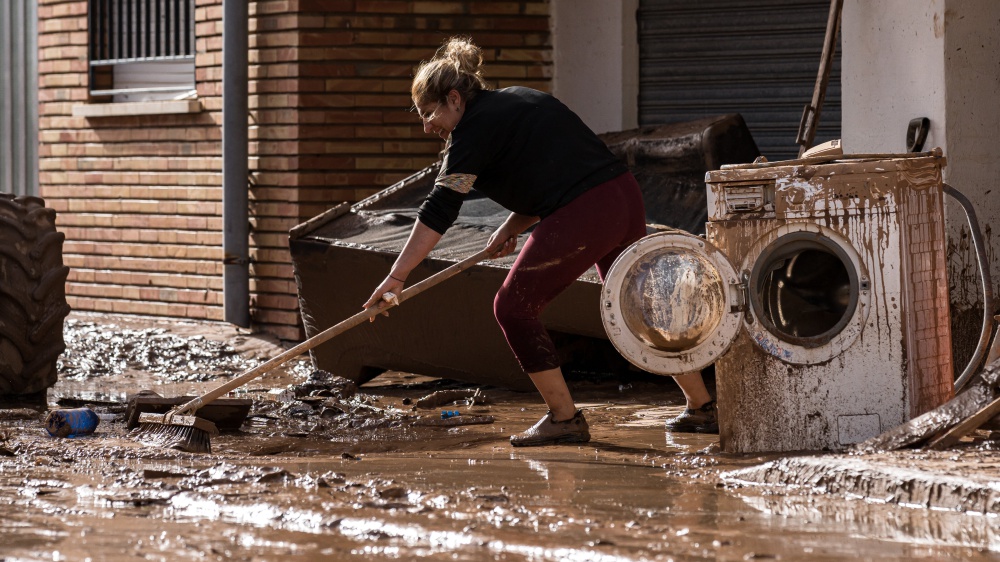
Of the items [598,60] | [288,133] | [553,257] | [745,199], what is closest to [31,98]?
[288,133]

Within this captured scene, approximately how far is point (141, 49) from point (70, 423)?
500cm

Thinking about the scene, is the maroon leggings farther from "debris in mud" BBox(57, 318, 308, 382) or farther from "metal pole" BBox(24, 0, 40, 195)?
"metal pole" BBox(24, 0, 40, 195)

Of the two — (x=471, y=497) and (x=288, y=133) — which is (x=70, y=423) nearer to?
(x=471, y=497)

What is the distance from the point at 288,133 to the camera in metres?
8.82

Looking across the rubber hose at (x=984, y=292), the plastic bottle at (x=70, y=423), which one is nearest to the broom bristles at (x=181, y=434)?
the plastic bottle at (x=70, y=423)

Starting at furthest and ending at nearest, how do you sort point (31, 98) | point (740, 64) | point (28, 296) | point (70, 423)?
point (31, 98) → point (740, 64) → point (28, 296) → point (70, 423)

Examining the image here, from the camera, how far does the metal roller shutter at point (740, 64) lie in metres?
8.40

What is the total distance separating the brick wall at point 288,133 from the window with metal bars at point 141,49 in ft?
0.70

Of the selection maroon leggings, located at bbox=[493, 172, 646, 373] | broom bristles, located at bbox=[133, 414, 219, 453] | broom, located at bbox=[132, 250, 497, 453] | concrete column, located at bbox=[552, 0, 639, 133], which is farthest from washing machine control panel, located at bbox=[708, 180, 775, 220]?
concrete column, located at bbox=[552, 0, 639, 133]

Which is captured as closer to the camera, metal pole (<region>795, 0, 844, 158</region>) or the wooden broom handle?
the wooden broom handle

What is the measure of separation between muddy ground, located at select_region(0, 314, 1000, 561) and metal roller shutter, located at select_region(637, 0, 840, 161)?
3228 millimetres

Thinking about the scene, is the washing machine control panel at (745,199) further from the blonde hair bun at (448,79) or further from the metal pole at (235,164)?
the metal pole at (235,164)

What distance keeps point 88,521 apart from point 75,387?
398cm

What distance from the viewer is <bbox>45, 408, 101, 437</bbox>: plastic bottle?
17.8 feet
